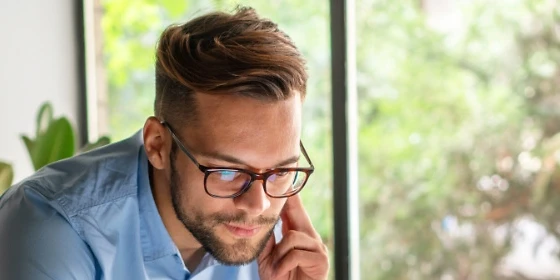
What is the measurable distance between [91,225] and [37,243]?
109mm

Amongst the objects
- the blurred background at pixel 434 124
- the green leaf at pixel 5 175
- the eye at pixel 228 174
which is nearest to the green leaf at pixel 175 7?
the blurred background at pixel 434 124

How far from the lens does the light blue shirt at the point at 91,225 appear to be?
1262 mm

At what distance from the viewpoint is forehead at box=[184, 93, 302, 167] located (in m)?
1.35

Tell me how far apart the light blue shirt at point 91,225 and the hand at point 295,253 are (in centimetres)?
10

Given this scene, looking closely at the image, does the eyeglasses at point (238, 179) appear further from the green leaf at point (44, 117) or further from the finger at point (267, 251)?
the green leaf at point (44, 117)

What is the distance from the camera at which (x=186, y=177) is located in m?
1.42

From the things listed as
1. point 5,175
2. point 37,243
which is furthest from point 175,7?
point 37,243

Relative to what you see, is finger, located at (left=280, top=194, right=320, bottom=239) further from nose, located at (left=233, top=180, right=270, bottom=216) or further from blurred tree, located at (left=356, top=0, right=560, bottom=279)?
blurred tree, located at (left=356, top=0, right=560, bottom=279)

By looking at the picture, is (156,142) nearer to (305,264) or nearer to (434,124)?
(305,264)

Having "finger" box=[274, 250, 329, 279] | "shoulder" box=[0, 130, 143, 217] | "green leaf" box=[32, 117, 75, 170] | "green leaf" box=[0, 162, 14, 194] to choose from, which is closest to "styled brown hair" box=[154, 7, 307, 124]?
"shoulder" box=[0, 130, 143, 217]

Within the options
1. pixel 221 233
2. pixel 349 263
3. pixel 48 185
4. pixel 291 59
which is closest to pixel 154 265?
pixel 221 233

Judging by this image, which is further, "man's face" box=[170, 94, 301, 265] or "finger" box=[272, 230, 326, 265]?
"finger" box=[272, 230, 326, 265]

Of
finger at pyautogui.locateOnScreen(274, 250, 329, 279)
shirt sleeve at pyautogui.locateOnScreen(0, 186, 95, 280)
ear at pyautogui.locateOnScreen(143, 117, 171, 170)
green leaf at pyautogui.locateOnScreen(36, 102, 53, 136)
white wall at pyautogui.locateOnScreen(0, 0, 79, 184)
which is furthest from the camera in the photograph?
white wall at pyautogui.locateOnScreen(0, 0, 79, 184)

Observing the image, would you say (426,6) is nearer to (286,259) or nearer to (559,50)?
(559,50)
